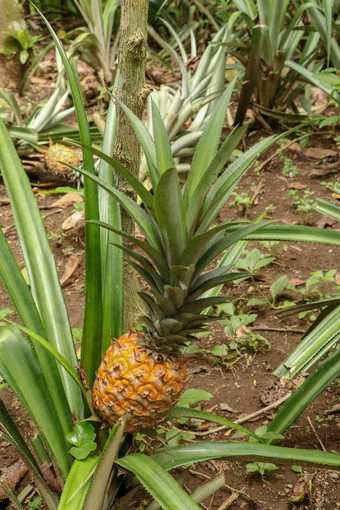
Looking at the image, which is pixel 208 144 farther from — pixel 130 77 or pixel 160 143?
pixel 130 77

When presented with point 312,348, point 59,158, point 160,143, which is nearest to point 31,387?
point 160,143

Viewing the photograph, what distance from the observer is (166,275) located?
1.18m

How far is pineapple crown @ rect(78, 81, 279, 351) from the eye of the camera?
1075 millimetres

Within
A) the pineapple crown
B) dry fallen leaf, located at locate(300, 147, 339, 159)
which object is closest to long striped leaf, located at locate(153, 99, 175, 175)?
the pineapple crown

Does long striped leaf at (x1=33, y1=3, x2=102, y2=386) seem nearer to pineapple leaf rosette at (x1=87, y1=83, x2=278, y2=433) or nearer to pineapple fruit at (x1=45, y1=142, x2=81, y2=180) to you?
pineapple leaf rosette at (x1=87, y1=83, x2=278, y2=433)

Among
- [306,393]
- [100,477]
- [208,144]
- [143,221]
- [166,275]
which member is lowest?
[306,393]

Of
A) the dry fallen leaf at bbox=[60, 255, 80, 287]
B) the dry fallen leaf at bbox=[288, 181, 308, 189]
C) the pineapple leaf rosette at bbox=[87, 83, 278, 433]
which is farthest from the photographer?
the dry fallen leaf at bbox=[288, 181, 308, 189]

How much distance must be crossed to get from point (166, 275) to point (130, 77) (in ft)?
2.40

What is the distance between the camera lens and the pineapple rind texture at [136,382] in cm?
118

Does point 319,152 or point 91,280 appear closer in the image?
point 91,280

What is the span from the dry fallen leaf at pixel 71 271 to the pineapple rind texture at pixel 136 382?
4.26 ft

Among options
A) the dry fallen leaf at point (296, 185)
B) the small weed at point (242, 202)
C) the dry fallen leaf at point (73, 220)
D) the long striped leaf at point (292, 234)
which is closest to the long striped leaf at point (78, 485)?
the long striped leaf at point (292, 234)

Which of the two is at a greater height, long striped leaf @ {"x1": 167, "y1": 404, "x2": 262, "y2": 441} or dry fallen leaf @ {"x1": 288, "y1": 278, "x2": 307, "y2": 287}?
long striped leaf @ {"x1": 167, "y1": 404, "x2": 262, "y2": 441}

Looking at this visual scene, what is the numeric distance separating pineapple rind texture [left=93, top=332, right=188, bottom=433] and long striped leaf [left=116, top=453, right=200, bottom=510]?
10cm
